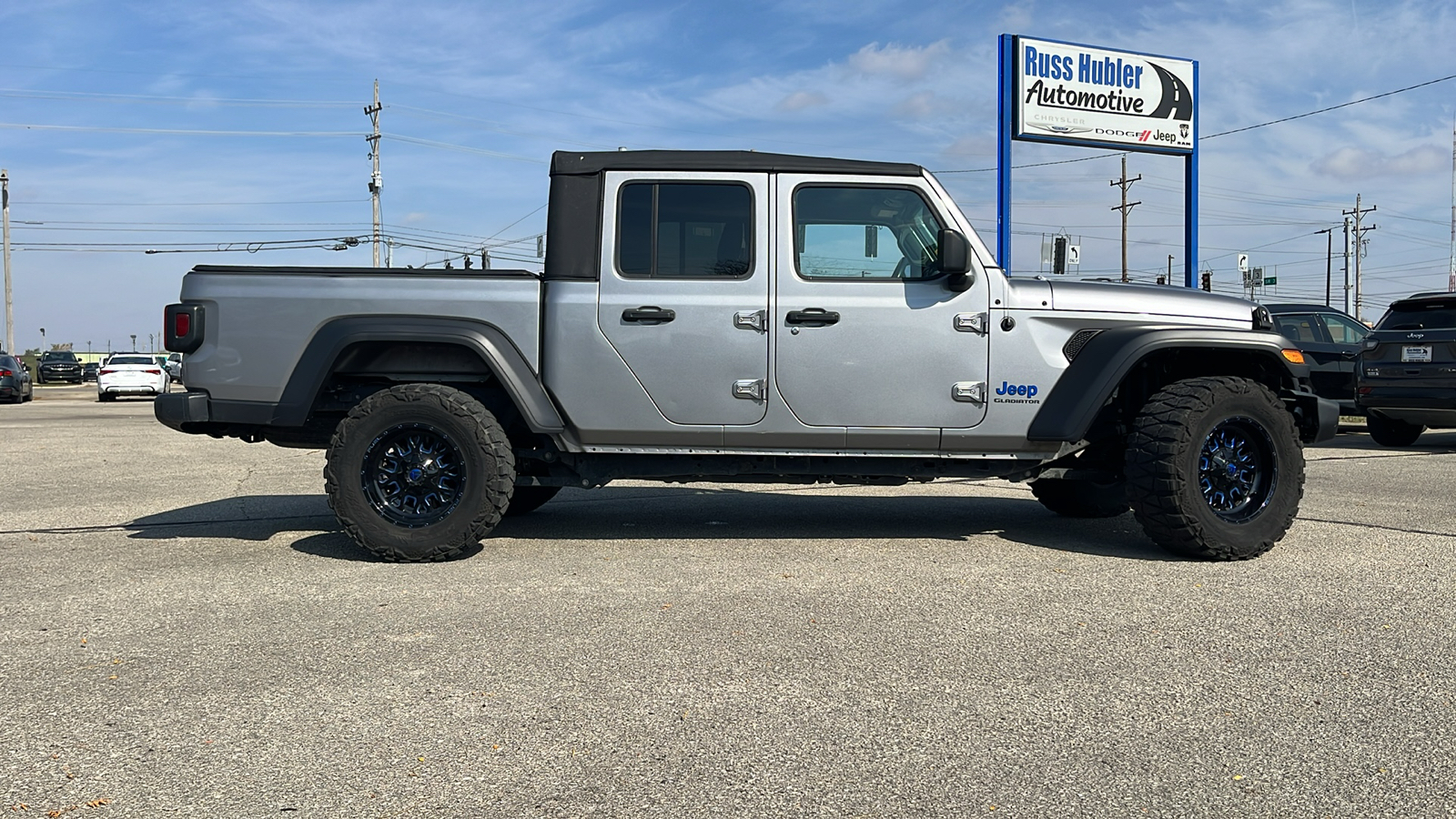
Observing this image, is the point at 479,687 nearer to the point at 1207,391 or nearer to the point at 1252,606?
the point at 1252,606

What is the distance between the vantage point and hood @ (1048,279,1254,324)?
6.25m

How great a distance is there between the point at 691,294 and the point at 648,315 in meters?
0.26

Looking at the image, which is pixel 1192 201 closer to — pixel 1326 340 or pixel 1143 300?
pixel 1326 340

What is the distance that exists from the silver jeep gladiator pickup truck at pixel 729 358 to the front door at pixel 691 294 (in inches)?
0.4

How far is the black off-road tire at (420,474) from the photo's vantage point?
5.93 m

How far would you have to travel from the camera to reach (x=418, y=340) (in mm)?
6035

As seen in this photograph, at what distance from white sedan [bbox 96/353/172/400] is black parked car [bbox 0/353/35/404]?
1858 millimetres

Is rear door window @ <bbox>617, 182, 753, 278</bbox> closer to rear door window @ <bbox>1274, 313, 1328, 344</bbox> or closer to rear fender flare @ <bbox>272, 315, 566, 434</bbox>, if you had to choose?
rear fender flare @ <bbox>272, 315, 566, 434</bbox>

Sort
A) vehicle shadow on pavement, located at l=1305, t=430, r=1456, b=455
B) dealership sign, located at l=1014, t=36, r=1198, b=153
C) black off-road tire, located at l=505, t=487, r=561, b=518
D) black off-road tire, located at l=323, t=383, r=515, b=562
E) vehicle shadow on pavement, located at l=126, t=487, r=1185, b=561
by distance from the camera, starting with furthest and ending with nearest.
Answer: dealership sign, located at l=1014, t=36, r=1198, b=153, vehicle shadow on pavement, located at l=1305, t=430, r=1456, b=455, black off-road tire, located at l=505, t=487, r=561, b=518, vehicle shadow on pavement, located at l=126, t=487, r=1185, b=561, black off-road tire, located at l=323, t=383, r=515, b=562

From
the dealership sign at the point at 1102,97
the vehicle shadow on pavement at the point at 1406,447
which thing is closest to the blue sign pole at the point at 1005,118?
the dealership sign at the point at 1102,97

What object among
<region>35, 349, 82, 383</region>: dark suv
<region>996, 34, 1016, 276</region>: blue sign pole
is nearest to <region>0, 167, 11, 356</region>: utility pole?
<region>35, 349, 82, 383</region>: dark suv

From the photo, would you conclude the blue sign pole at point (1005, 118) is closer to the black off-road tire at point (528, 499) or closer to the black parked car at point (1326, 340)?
the black parked car at point (1326, 340)

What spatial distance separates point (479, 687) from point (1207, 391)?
418 centimetres

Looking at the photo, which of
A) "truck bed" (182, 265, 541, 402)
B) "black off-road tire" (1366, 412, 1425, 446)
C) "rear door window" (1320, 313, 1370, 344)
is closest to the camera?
"truck bed" (182, 265, 541, 402)
